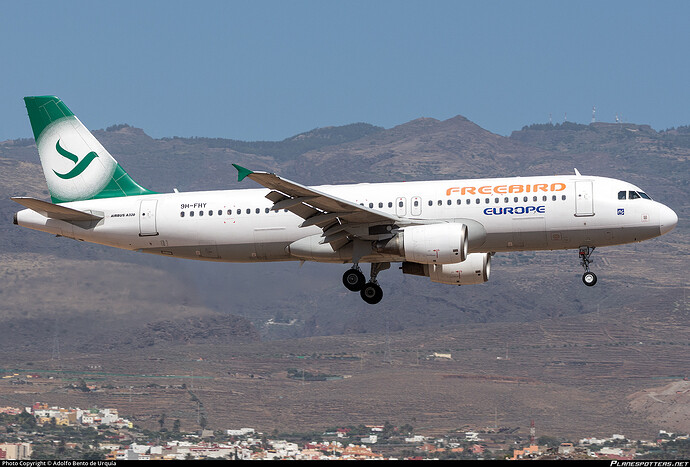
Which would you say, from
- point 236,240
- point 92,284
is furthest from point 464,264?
point 92,284

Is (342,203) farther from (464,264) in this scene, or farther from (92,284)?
(92,284)

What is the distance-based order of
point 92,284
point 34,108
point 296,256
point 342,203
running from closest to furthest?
point 342,203 < point 296,256 < point 34,108 < point 92,284

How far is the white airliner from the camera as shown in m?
49.3

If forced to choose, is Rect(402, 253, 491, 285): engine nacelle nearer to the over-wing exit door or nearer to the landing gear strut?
the landing gear strut

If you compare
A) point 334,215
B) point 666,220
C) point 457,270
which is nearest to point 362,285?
point 334,215

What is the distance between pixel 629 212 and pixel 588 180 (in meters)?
2.18

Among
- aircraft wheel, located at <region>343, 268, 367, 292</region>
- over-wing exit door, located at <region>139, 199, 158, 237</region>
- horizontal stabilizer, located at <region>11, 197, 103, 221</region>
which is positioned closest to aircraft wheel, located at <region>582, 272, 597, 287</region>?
aircraft wheel, located at <region>343, 268, 367, 292</region>

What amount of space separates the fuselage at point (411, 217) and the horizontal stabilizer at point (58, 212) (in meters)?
0.30

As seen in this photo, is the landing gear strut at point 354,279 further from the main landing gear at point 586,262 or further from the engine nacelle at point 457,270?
the main landing gear at point 586,262

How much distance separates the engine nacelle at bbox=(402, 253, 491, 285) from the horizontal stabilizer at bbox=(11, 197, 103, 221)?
14.5 m

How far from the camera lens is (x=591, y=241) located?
5000 cm

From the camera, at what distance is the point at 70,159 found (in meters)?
56.0

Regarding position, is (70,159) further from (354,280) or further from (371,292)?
(371,292)

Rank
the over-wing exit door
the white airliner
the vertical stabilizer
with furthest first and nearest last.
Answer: the vertical stabilizer
the over-wing exit door
the white airliner
